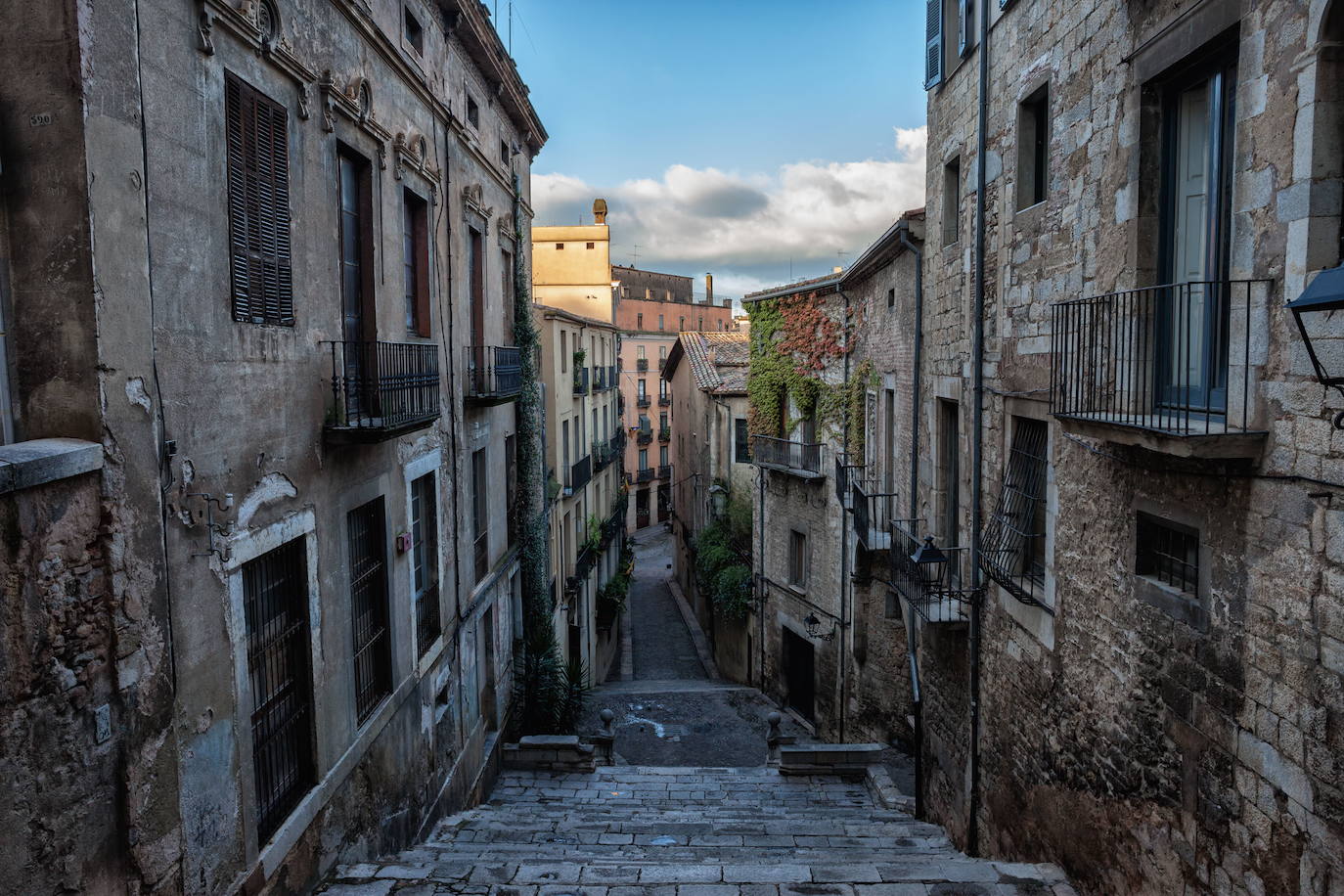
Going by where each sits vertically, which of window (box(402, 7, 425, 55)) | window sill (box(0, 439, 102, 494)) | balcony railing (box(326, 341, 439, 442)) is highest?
window (box(402, 7, 425, 55))

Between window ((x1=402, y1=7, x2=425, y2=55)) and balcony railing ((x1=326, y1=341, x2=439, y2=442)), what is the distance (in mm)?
3575

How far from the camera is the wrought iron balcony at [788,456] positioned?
18.9 m

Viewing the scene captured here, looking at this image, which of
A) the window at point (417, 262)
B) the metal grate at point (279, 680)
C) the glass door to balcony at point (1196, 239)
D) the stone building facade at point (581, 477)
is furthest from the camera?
the stone building facade at point (581, 477)

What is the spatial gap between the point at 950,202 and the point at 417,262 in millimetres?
6751

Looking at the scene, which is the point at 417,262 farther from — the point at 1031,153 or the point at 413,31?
the point at 1031,153

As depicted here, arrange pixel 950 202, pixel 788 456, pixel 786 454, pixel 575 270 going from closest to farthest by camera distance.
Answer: pixel 950 202, pixel 788 456, pixel 786 454, pixel 575 270

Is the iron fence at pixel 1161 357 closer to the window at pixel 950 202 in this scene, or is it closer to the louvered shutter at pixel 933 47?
the window at pixel 950 202

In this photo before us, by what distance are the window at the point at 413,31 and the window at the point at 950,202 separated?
6.60 metres

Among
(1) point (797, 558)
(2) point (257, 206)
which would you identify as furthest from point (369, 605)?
(1) point (797, 558)

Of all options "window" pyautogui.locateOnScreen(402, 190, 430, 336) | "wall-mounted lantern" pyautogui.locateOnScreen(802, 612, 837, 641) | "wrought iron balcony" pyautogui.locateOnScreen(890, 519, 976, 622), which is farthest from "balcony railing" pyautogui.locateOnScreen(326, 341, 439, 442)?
"wall-mounted lantern" pyautogui.locateOnScreen(802, 612, 837, 641)

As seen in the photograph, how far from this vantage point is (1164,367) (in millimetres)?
5988

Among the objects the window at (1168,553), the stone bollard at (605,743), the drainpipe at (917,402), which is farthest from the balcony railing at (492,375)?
the window at (1168,553)

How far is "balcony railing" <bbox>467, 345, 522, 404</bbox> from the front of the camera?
1230 centimetres

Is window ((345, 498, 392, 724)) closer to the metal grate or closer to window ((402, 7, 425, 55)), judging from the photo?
the metal grate
